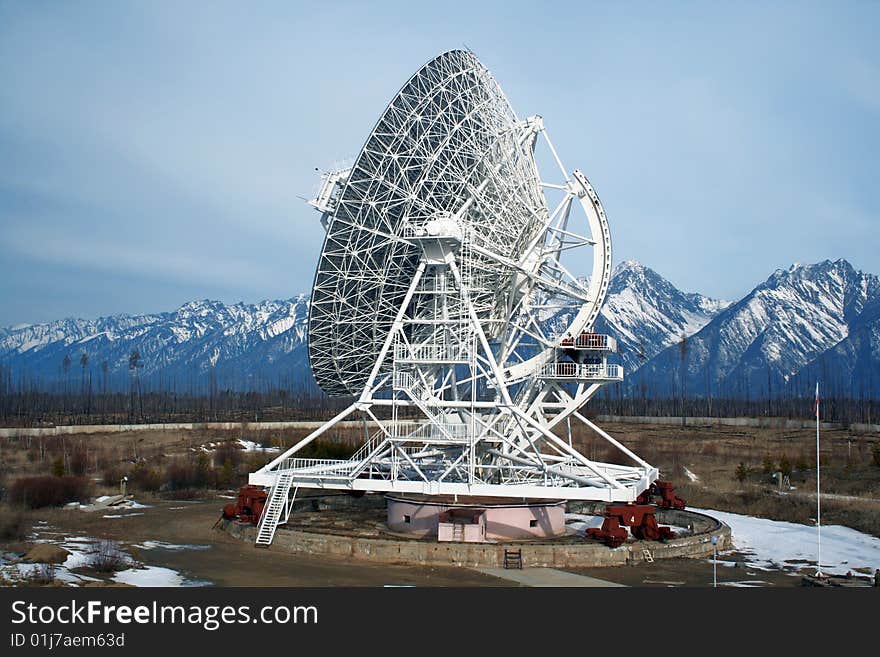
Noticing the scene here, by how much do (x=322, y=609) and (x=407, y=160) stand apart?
18216mm

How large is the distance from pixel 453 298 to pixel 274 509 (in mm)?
10336

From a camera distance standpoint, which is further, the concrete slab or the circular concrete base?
the circular concrete base

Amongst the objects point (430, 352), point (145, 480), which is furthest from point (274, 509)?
point (145, 480)

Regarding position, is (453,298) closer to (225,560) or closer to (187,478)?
(225,560)

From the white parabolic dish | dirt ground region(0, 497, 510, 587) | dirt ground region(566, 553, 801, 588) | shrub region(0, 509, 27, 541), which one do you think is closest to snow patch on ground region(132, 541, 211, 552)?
dirt ground region(0, 497, 510, 587)

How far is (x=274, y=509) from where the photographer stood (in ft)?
106

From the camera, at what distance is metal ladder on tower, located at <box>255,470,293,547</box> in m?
31.1

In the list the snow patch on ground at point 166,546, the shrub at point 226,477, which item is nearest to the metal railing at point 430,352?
the snow patch on ground at point 166,546

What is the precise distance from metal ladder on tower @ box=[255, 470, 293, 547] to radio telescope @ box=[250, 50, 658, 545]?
0.07 meters

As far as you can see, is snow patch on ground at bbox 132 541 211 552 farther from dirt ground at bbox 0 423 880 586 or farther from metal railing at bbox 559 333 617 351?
metal railing at bbox 559 333 617 351

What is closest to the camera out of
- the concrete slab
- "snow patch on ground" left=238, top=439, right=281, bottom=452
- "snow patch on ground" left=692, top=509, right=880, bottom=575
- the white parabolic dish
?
the concrete slab

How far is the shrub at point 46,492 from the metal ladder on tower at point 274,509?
15613mm

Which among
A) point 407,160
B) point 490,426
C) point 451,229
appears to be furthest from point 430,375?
point 407,160

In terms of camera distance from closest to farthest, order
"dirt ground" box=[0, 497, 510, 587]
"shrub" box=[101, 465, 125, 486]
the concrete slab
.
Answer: the concrete slab → "dirt ground" box=[0, 497, 510, 587] → "shrub" box=[101, 465, 125, 486]
